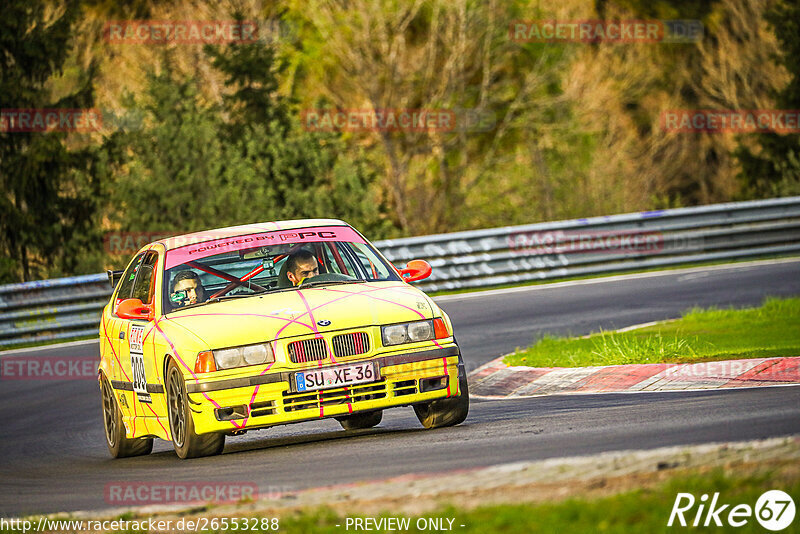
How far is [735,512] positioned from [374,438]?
4.43 meters

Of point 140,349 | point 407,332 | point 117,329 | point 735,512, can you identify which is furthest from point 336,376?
point 735,512

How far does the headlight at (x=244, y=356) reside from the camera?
27.8ft

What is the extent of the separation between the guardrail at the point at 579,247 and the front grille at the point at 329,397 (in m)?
10.6

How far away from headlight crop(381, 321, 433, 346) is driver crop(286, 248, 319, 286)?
4.00 ft

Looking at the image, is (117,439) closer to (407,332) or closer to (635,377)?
(407,332)


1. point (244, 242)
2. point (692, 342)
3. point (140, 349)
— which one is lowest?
point (692, 342)

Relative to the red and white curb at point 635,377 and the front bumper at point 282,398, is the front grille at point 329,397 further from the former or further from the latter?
the red and white curb at point 635,377

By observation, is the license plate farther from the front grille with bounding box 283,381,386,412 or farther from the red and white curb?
the red and white curb

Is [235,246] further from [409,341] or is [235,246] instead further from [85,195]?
[85,195]

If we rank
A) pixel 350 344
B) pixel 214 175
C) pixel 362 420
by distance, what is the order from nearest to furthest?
pixel 350 344, pixel 362 420, pixel 214 175

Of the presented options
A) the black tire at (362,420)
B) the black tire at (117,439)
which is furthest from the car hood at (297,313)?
the black tire at (362,420)

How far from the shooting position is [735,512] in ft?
16.3

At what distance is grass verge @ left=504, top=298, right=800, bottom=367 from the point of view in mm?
11148

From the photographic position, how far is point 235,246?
9.90 m
